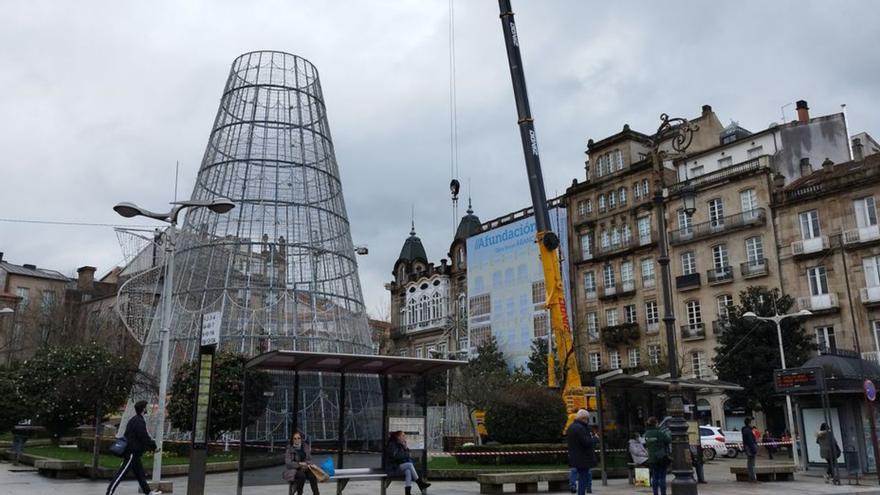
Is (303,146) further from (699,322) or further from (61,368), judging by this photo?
(699,322)

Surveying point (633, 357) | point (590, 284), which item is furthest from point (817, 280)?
point (590, 284)

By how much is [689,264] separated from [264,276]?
2990 centimetres

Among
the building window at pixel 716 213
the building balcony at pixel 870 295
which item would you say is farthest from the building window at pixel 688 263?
the building balcony at pixel 870 295

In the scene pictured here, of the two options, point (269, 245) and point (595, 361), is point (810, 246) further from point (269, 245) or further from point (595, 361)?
point (269, 245)

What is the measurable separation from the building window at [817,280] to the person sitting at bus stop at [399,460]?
3419 centimetres

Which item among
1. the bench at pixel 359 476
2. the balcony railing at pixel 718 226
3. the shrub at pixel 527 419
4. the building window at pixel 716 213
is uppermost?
the building window at pixel 716 213

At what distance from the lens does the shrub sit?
26.3 meters

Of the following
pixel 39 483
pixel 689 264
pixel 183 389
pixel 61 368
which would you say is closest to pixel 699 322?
pixel 689 264

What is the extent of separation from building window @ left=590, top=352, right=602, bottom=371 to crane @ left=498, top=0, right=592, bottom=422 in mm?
26585

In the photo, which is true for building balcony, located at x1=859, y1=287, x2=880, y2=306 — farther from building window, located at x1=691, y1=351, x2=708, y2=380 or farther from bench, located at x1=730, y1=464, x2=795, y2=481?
bench, located at x1=730, y1=464, x2=795, y2=481

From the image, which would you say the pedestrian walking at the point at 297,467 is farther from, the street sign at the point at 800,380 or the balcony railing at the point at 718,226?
the balcony railing at the point at 718,226

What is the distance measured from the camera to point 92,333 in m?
54.5

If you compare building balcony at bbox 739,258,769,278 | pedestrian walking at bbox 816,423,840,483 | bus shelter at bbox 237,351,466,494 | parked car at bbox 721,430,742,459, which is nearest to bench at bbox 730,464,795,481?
pedestrian walking at bbox 816,423,840,483

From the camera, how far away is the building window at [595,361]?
53281mm
